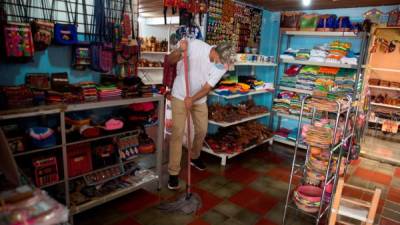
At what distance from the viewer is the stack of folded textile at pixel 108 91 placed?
263 centimetres

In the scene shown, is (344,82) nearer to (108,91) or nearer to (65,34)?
(108,91)

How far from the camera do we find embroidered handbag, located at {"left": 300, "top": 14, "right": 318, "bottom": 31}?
454 cm

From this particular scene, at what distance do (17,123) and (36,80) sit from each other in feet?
1.31

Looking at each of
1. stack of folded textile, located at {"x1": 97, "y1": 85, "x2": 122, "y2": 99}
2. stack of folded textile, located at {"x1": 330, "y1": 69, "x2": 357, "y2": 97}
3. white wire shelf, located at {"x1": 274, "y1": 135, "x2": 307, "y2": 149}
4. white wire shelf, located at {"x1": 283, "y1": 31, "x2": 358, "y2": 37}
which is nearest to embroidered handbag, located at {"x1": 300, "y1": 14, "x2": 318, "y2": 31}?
white wire shelf, located at {"x1": 283, "y1": 31, "x2": 358, "y2": 37}

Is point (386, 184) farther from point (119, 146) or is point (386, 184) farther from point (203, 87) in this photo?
point (119, 146)

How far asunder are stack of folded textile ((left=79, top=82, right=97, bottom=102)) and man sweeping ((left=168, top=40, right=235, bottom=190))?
950mm

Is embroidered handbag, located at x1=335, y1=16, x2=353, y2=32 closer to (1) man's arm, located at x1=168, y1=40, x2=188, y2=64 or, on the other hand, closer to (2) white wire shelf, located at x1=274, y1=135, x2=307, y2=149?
(2) white wire shelf, located at x1=274, y1=135, x2=307, y2=149

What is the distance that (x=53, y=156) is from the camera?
2375mm

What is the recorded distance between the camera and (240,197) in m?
3.22

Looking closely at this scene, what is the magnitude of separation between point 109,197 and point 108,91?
1009 millimetres

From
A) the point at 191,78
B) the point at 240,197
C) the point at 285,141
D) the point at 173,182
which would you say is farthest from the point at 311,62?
the point at 173,182

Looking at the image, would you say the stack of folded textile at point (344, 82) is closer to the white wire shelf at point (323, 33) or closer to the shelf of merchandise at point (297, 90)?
the shelf of merchandise at point (297, 90)

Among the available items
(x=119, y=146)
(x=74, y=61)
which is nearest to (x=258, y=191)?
(x=119, y=146)

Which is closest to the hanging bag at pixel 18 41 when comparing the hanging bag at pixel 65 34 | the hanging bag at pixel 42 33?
the hanging bag at pixel 42 33
